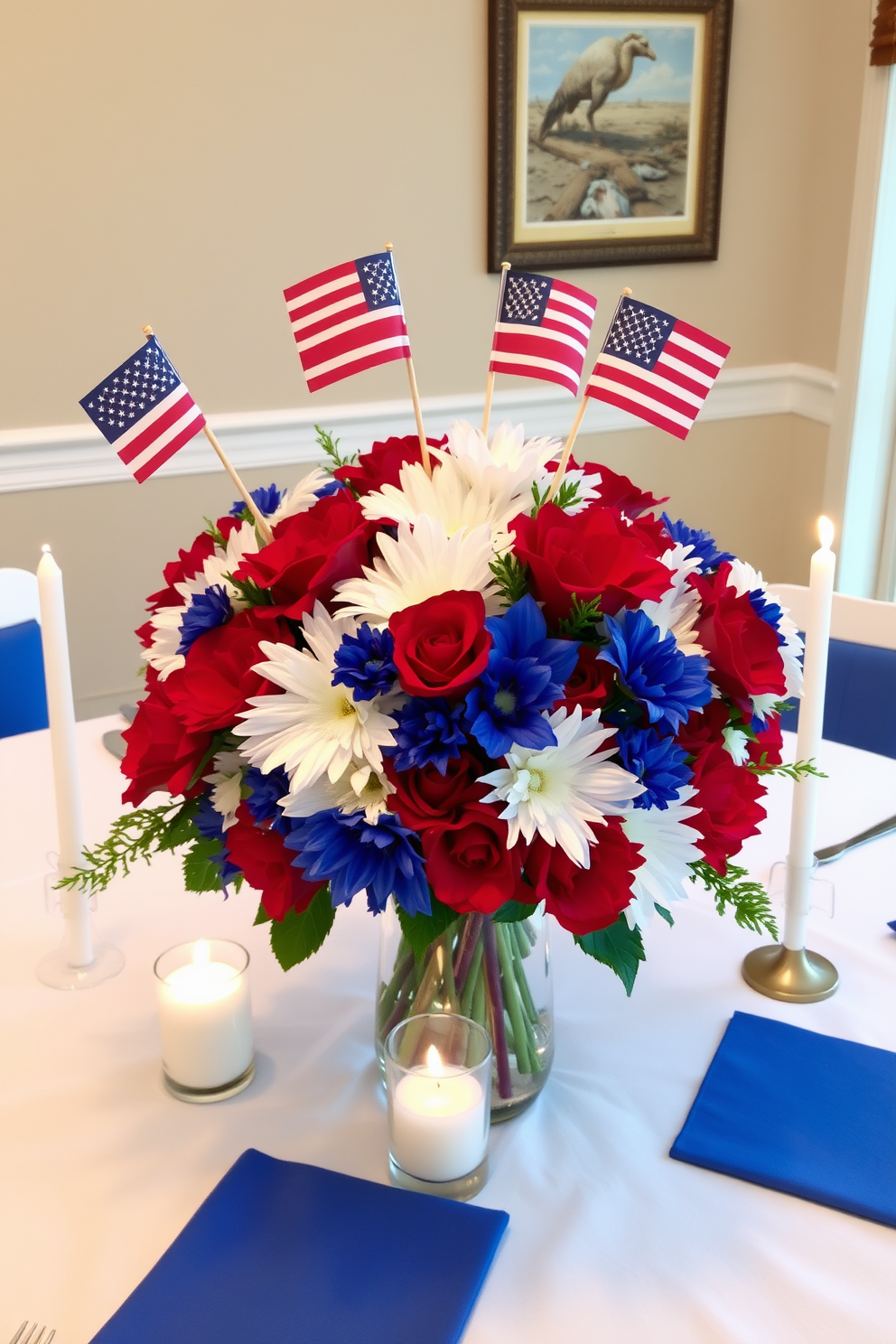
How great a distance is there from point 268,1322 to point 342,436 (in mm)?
2358

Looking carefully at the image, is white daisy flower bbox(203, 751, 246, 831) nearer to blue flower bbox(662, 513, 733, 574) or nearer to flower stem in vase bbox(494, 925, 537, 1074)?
flower stem in vase bbox(494, 925, 537, 1074)

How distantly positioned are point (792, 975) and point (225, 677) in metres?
0.58

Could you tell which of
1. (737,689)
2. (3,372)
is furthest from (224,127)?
(737,689)

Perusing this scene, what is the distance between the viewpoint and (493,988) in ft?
2.79

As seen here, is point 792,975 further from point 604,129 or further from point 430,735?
point 604,129

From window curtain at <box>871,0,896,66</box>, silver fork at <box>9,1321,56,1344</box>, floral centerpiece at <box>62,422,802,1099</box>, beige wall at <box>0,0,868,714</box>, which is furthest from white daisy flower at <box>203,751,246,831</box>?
window curtain at <box>871,0,896,66</box>

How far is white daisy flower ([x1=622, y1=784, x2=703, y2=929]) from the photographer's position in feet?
2.39

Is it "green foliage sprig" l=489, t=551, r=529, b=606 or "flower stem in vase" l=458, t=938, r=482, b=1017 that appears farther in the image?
"flower stem in vase" l=458, t=938, r=482, b=1017

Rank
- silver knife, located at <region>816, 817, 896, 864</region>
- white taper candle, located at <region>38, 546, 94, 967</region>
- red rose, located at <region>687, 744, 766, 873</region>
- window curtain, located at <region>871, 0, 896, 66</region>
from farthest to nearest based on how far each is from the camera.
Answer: window curtain, located at <region>871, 0, 896, 66</region>
silver knife, located at <region>816, 817, 896, 864</region>
white taper candle, located at <region>38, 546, 94, 967</region>
red rose, located at <region>687, 744, 766, 873</region>

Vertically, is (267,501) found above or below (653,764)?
above

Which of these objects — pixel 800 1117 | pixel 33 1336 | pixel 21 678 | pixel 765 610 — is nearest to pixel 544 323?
pixel 765 610

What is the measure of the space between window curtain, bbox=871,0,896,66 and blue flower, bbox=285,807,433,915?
274cm

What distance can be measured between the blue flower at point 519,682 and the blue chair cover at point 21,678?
1.17 m

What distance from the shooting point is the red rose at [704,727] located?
747 millimetres
